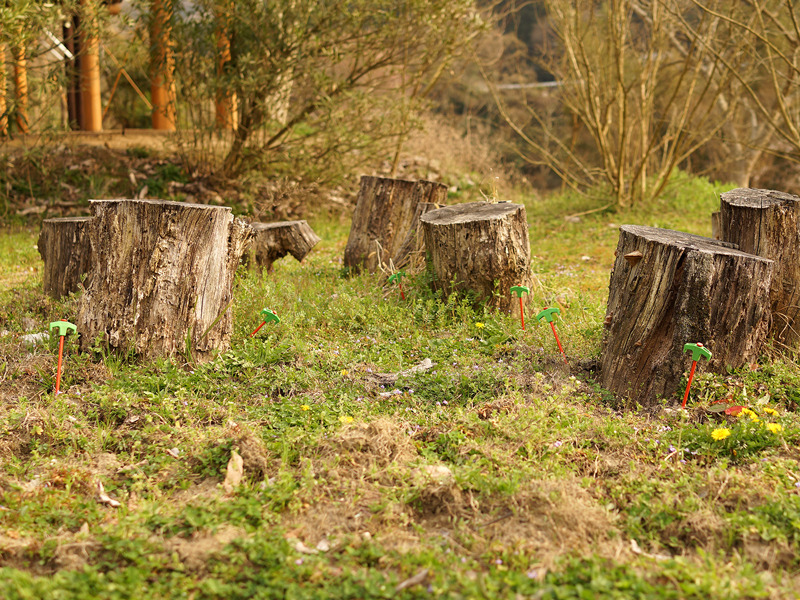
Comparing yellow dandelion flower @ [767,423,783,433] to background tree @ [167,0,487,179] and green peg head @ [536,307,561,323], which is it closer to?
green peg head @ [536,307,561,323]

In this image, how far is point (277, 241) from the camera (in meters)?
5.84

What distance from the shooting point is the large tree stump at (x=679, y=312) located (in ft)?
10.2

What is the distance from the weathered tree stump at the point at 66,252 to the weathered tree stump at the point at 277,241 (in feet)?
4.57

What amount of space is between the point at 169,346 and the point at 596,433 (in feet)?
7.51

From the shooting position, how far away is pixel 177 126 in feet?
28.1

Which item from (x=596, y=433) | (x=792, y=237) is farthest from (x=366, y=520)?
(x=792, y=237)

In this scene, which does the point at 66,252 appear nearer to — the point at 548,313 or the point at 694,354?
the point at 548,313

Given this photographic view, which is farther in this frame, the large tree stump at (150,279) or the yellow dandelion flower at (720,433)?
the large tree stump at (150,279)

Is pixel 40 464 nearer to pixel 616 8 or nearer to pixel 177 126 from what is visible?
pixel 177 126

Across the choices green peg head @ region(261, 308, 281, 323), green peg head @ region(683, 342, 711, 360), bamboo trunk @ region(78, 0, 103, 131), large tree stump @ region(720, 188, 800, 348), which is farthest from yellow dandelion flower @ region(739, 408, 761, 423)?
bamboo trunk @ region(78, 0, 103, 131)

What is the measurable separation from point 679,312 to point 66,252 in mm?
4156

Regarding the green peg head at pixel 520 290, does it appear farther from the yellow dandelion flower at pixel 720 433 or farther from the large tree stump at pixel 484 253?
the yellow dandelion flower at pixel 720 433

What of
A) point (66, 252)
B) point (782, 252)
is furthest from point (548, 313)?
point (66, 252)

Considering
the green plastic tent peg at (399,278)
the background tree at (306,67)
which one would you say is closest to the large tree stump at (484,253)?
the green plastic tent peg at (399,278)
